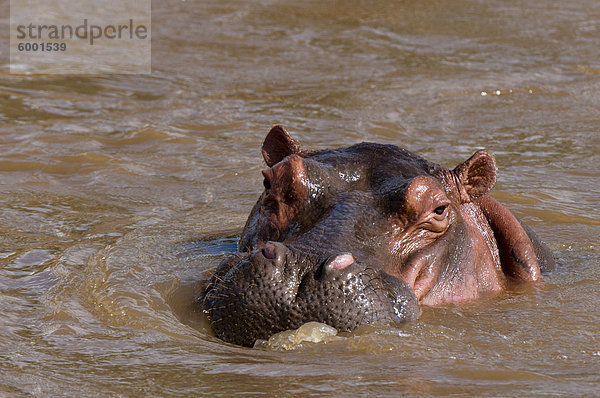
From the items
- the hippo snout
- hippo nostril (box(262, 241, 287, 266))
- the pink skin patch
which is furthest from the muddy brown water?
hippo nostril (box(262, 241, 287, 266))

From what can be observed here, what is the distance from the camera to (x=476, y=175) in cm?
632

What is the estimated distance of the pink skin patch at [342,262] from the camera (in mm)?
4668

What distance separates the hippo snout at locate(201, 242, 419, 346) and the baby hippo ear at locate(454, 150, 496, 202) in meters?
1.58

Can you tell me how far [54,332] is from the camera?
5.22m

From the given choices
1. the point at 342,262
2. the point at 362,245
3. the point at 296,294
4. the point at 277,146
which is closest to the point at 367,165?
the point at 362,245

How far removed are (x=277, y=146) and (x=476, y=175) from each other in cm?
128

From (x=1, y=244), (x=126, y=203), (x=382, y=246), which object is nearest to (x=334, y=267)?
(x=382, y=246)

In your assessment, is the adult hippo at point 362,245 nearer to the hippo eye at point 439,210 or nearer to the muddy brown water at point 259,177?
the hippo eye at point 439,210

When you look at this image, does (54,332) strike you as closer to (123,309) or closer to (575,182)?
(123,309)

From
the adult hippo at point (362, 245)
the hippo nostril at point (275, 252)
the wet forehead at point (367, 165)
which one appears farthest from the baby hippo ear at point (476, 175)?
the hippo nostril at point (275, 252)

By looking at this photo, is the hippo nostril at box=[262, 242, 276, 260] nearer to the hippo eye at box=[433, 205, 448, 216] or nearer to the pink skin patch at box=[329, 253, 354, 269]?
the pink skin patch at box=[329, 253, 354, 269]

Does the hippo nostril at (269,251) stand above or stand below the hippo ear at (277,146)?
below

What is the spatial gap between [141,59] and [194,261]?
313 inches

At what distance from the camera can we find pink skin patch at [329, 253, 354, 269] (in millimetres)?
4668
